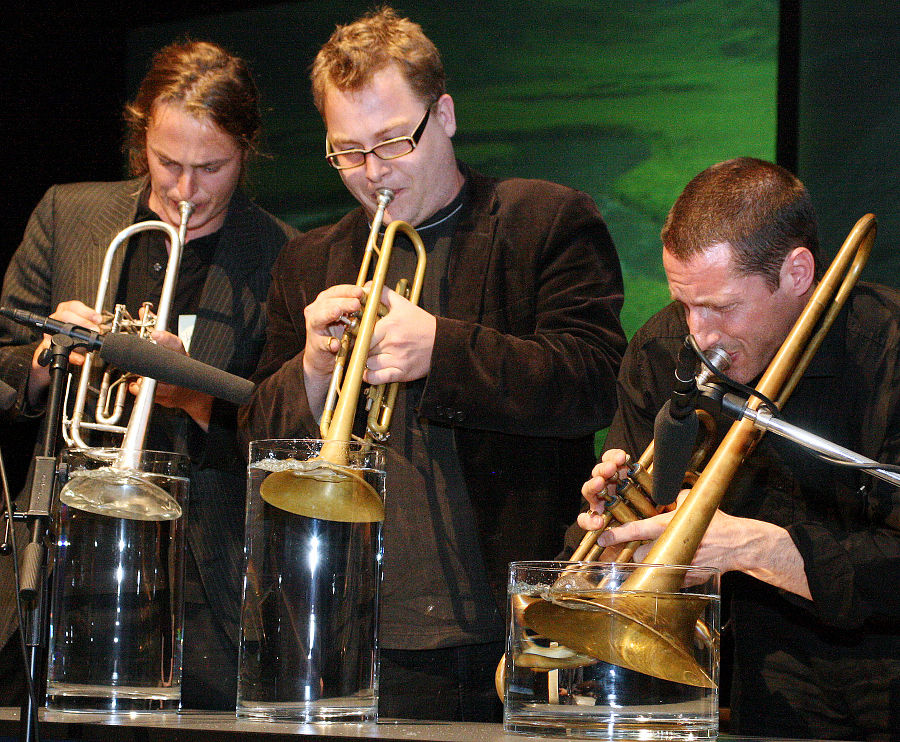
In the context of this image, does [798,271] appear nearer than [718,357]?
No

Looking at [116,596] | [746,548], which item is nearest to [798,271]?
[746,548]

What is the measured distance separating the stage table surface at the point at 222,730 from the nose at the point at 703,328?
86 centimetres

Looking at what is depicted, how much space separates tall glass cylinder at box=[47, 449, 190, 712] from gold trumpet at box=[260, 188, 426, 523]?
0.27 meters

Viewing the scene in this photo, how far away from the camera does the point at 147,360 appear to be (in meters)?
1.58

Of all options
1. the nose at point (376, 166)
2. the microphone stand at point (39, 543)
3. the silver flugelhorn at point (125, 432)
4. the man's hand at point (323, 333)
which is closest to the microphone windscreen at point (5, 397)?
the microphone stand at point (39, 543)

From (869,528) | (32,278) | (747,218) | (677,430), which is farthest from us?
(32,278)

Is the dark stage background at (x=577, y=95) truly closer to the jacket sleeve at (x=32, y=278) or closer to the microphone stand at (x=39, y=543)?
the jacket sleeve at (x=32, y=278)

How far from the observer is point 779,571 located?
184 cm

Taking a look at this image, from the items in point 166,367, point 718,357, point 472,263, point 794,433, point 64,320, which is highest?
point 472,263

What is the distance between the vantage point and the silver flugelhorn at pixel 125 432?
167 centimetres

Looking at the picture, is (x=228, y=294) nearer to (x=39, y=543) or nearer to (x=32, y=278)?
(x=32, y=278)

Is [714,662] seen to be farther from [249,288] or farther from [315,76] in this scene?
[249,288]

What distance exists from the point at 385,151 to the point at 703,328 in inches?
29.4

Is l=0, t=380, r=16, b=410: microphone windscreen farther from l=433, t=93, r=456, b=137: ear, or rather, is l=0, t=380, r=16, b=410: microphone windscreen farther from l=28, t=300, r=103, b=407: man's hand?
l=433, t=93, r=456, b=137: ear
